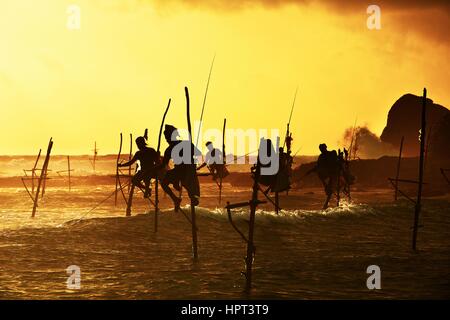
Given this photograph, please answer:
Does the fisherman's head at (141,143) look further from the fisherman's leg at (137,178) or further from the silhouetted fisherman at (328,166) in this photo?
the silhouetted fisherman at (328,166)

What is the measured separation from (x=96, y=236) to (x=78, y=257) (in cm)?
350

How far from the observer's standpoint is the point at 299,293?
1070 cm

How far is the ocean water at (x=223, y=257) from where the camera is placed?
10.9 meters

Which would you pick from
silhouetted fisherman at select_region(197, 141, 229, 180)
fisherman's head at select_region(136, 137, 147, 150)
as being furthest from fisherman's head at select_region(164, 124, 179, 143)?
silhouetted fisherman at select_region(197, 141, 229, 180)

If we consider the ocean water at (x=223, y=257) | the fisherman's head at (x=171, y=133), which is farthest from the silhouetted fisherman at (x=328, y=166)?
the fisherman's head at (x=171, y=133)

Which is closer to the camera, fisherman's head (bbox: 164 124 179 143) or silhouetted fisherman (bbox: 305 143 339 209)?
fisherman's head (bbox: 164 124 179 143)

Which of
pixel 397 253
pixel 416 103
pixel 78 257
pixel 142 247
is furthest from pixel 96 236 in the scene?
pixel 416 103

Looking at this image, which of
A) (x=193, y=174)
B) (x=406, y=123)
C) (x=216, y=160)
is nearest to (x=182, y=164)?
(x=193, y=174)

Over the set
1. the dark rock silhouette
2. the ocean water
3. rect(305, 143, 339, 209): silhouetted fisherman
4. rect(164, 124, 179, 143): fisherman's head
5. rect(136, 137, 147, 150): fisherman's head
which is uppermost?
the dark rock silhouette

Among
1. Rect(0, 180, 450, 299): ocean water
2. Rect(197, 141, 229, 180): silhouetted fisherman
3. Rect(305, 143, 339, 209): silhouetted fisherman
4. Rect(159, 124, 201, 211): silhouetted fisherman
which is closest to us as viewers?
Rect(0, 180, 450, 299): ocean water

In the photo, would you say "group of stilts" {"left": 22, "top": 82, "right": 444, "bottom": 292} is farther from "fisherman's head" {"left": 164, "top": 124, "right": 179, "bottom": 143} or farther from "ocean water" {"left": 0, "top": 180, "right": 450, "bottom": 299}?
"ocean water" {"left": 0, "top": 180, "right": 450, "bottom": 299}

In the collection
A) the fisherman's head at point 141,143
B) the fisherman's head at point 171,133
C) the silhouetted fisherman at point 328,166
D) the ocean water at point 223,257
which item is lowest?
the ocean water at point 223,257

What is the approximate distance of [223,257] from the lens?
14562 millimetres

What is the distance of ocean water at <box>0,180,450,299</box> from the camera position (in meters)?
10.9
